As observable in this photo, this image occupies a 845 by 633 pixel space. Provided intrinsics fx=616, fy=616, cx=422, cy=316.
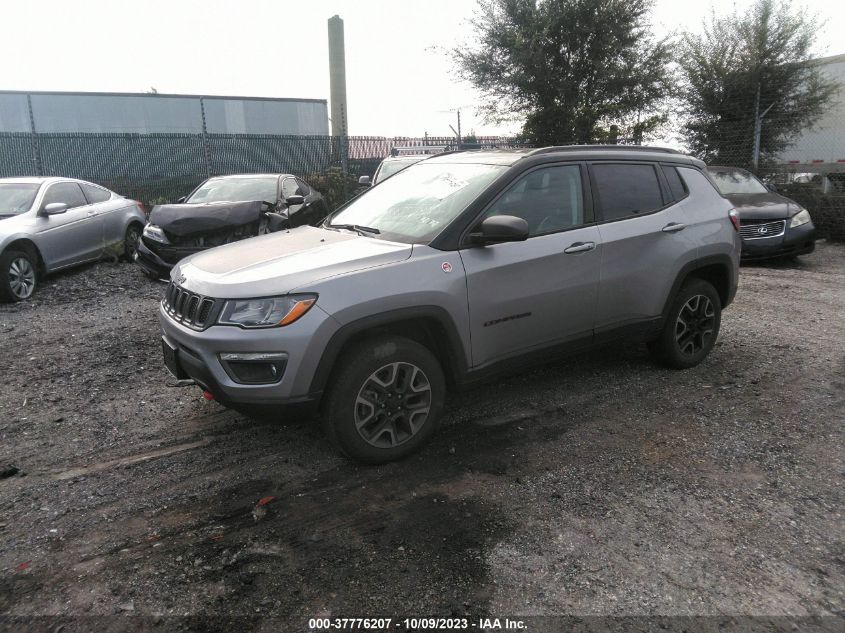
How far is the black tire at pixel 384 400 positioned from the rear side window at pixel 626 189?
183cm

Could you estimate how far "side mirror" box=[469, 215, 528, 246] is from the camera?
11.4ft

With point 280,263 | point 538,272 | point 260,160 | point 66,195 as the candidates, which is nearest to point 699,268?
point 538,272

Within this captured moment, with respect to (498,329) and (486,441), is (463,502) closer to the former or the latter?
(486,441)

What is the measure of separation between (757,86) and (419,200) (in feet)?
41.5

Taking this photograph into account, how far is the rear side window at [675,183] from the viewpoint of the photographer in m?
4.78

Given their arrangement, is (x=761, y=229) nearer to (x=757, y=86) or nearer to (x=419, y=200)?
(x=757, y=86)

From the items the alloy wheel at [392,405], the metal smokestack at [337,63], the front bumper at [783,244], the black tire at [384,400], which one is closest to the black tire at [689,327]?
the black tire at [384,400]

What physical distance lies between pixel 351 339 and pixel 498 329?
3.13 ft

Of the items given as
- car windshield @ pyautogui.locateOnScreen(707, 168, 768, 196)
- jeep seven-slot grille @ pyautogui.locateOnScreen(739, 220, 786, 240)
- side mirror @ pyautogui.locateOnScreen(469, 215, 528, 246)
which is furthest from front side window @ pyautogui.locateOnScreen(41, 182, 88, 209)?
car windshield @ pyautogui.locateOnScreen(707, 168, 768, 196)

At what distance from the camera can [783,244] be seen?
31.9 feet

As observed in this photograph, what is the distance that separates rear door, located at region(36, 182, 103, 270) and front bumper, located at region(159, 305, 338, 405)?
638cm

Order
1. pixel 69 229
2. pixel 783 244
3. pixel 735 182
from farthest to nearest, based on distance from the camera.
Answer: pixel 735 182 < pixel 783 244 < pixel 69 229

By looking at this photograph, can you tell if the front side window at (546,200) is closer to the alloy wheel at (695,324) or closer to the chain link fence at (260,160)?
the alloy wheel at (695,324)

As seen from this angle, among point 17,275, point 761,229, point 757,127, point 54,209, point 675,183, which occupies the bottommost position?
point 17,275
